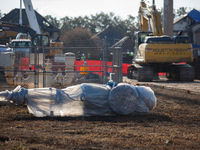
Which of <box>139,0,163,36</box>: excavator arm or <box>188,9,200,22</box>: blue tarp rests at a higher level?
<box>188,9,200,22</box>: blue tarp

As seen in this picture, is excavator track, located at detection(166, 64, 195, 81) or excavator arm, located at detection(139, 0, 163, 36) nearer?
excavator track, located at detection(166, 64, 195, 81)

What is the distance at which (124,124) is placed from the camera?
631 cm

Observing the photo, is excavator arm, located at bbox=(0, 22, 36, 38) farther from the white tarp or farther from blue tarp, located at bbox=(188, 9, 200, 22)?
blue tarp, located at bbox=(188, 9, 200, 22)

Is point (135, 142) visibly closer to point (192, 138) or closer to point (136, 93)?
point (192, 138)

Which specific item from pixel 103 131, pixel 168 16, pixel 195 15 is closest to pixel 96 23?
pixel 195 15

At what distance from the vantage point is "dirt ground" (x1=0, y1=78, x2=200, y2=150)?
453cm

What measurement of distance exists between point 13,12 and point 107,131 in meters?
57.4

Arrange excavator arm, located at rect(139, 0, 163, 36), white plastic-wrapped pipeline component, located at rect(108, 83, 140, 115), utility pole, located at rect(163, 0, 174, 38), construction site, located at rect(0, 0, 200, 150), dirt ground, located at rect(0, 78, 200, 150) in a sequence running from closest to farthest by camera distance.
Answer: dirt ground, located at rect(0, 78, 200, 150)
construction site, located at rect(0, 0, 200, 150)
white plastic-wrapped pipeline component, located at rect(108, 83, 140, 115)
excavator arm, located at rect(139, 0, 163, 36)
utility pole, located at rect(163, 0, 174, 38)

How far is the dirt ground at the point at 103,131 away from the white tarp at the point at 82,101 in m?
0.26

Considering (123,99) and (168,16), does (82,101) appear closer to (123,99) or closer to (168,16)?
(123,99)

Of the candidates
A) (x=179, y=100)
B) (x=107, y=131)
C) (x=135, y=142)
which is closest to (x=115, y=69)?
(x=179, y=100)

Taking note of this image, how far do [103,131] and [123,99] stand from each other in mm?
1835

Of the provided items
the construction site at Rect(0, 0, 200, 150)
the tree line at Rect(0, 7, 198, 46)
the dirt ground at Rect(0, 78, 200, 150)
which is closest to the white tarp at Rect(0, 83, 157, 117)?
the construction site at Rect(0, 0, 200, 150)

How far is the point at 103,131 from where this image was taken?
554 centimetres
